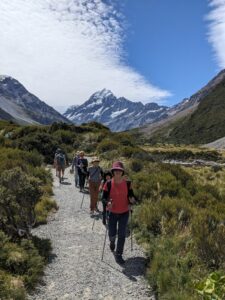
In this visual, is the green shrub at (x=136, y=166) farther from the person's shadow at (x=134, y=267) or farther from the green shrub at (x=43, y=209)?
the person's shadow at (x=134, y=267)

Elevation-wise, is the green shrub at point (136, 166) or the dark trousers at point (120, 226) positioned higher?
the green shrub at point (136, 166)

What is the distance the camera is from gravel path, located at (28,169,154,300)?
25.3ft

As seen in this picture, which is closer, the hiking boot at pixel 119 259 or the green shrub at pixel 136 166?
the hiking boot at pixel 119 259

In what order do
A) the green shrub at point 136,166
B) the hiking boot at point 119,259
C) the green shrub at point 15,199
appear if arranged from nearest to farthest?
the hiking boot at point 119,259 < the green shrub at point 15,199 < the green shrub at point 136,166

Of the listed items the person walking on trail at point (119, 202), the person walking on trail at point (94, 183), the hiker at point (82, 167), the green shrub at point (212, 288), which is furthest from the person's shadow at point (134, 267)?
the hiker at point (82, 167)

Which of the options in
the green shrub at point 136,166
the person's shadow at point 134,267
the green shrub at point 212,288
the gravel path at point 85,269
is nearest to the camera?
the green shrub at point 212,288

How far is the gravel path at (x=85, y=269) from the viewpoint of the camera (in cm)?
772

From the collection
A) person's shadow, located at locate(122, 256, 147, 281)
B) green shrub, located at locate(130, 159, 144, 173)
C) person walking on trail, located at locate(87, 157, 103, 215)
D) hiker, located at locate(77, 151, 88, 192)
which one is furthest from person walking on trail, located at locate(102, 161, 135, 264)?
green shrub, located at locate(130, 159, 144, 173)

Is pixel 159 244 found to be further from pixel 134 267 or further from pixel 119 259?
pixel 119 259

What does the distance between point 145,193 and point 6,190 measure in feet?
22.1

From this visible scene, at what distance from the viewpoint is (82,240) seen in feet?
35.8

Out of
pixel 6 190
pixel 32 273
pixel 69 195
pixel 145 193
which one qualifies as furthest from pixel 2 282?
pixel 69 195

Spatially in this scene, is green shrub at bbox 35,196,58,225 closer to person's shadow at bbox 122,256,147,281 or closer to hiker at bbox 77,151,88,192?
hiker at bbox 77,151,88,192

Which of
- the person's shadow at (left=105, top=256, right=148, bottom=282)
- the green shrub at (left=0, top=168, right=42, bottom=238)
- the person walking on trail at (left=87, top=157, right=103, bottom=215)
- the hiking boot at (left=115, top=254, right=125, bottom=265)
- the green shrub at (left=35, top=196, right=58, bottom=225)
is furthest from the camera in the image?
the person walking on trail at (left=87, top=157, right=103, bottom=215)
